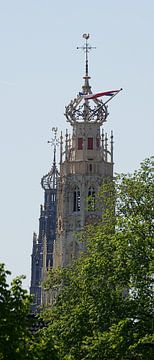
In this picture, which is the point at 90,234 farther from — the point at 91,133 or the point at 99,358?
the point at 91,133

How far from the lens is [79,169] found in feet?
355

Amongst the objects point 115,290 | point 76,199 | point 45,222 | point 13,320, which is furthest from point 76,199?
point 13,320

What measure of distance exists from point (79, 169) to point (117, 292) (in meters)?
65.3

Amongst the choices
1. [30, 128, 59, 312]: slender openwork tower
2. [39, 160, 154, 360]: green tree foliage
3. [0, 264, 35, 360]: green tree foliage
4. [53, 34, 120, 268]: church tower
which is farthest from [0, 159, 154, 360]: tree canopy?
[30, 128, 59, 312]: slender openwork tower

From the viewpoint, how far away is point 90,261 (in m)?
A: 45.5

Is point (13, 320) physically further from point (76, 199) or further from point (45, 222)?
point (45, 222)

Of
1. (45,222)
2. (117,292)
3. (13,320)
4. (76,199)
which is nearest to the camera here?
(13,320)

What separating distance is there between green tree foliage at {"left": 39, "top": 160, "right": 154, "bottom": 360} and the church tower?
5613 cm

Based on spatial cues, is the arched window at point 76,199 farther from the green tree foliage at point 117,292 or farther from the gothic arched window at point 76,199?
the green tree foliage at point 117,292

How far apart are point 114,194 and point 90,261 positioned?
4308 millimetres

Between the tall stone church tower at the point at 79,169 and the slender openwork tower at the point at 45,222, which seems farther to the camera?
the slender openwork tower at the point at 45,222

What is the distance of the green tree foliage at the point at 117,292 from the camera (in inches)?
1609

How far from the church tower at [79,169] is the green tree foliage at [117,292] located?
56132 mm

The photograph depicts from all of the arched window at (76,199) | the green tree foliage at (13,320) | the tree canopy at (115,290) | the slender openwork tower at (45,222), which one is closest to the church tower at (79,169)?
the arched window at (76,199)
